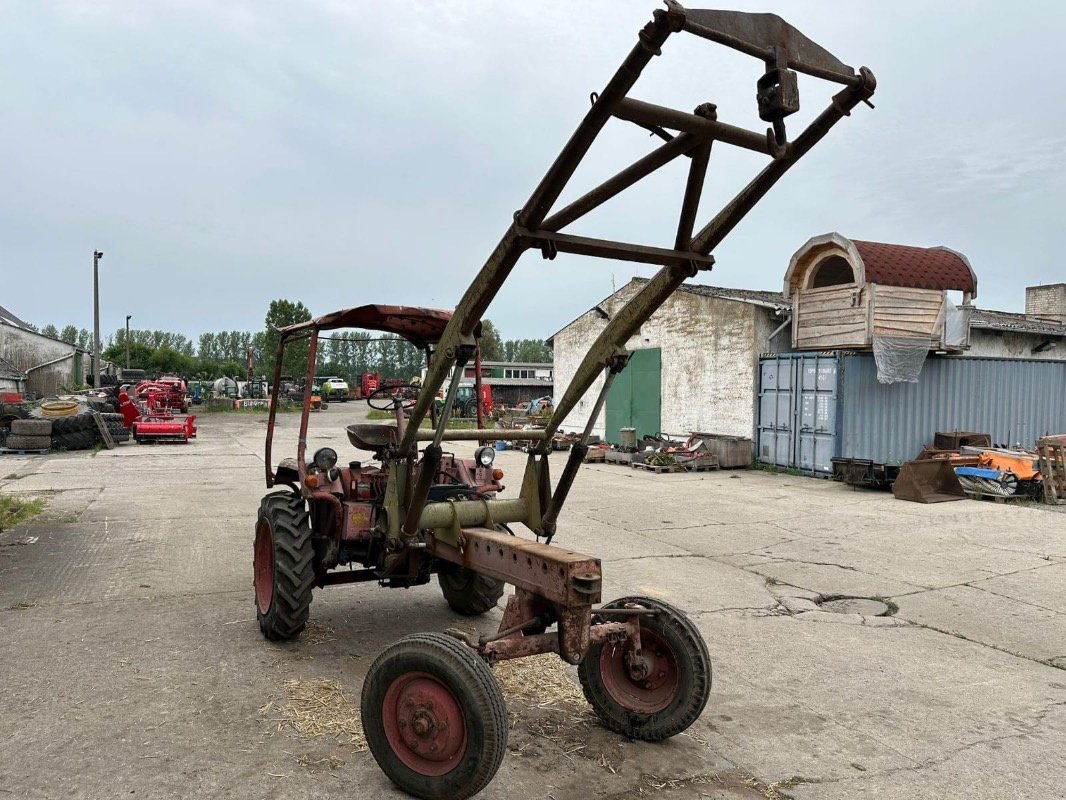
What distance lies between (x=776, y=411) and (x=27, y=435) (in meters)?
18.0

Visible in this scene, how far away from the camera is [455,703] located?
326 cm

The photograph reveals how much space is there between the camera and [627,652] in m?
4.01

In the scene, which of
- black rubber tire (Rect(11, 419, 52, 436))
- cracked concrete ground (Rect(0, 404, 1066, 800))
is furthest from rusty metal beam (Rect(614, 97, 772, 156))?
black rubber tire (Rect(11, 419, 52, 436))

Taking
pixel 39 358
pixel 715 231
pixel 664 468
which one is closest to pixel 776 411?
pixel 664 468

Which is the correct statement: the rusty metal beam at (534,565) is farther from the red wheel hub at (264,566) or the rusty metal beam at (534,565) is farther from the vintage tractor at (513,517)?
the red wheel hub at (264,566)

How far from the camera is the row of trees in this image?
20.9 feet

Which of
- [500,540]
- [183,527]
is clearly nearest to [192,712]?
[500,540]

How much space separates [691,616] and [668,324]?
46.4 feet

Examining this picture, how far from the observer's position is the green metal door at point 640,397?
20.1 meters

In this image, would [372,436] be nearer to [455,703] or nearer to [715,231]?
[455,703]

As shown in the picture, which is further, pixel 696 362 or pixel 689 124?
pixel 696 362

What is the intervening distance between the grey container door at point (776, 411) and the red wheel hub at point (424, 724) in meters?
13.8

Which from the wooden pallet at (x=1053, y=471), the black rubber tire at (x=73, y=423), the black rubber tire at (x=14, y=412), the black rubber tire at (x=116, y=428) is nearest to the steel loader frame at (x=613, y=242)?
the wooden pallet at (x=1053, y=471)

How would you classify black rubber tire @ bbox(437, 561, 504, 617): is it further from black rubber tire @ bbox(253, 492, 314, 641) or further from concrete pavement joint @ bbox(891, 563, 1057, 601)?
concrete pavement joint @ bbox(891, 563, 1057, 601)
